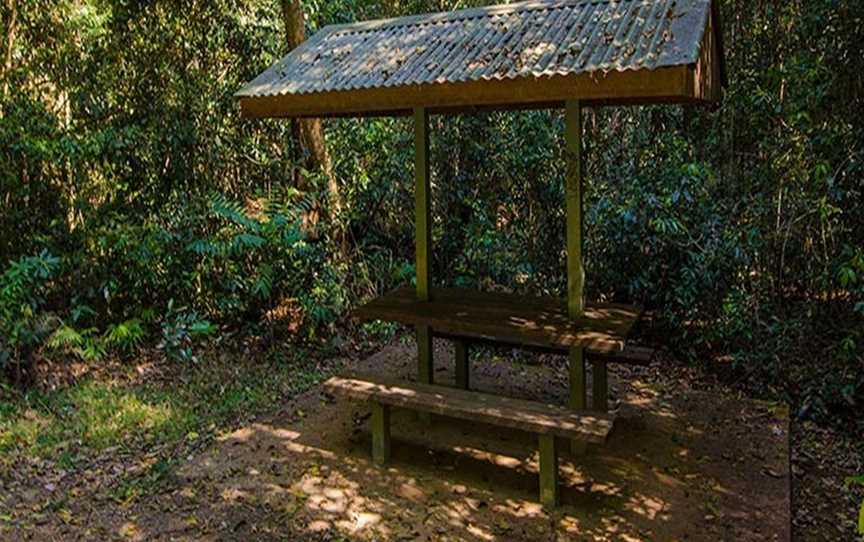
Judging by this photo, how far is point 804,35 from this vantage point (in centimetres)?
519

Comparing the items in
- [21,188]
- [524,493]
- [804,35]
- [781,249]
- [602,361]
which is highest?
[804,35]

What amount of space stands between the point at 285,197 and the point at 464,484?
3.58 metres

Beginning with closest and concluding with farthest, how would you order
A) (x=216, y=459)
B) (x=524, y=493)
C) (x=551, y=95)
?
1. (x=551, y=95)
2. (x=524, y=493)
3. (x=216, y=459)

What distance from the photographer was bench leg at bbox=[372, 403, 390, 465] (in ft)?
13.1

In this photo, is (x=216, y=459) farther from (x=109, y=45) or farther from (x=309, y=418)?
(x=109, y=45)

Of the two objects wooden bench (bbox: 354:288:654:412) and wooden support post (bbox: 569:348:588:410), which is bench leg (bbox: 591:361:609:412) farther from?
wooden support post (bbox: 569:348:588:410)

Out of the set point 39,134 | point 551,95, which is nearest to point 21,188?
point 39,134

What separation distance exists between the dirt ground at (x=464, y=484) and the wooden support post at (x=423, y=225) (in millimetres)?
458

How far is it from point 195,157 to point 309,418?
298 cm

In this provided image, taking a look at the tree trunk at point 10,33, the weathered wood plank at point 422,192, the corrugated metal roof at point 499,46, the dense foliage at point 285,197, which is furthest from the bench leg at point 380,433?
the tree trunk at point 10,33

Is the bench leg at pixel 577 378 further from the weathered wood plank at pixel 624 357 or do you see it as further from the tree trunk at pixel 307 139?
the tree trunk at pixel 307 139

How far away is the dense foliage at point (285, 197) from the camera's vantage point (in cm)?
554

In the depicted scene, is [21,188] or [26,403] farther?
[21,188]

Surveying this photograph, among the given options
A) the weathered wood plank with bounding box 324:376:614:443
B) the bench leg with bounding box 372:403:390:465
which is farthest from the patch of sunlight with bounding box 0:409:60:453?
the bench leg with bounding box 372:403:390:465
